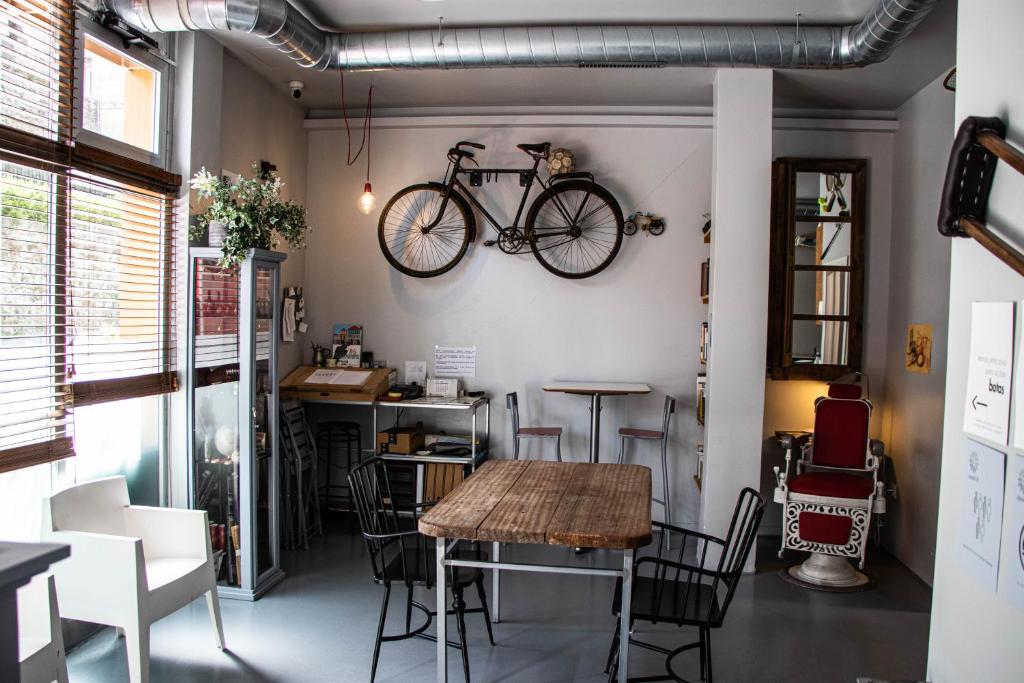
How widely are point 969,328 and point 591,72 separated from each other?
3.37 m

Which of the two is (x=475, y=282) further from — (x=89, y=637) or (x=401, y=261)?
(x=89, y=637)

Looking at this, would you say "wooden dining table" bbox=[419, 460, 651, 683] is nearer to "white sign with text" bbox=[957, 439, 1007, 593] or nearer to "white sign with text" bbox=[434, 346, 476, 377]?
"white sign with text" bbox=[957, 439, 1007, 593]

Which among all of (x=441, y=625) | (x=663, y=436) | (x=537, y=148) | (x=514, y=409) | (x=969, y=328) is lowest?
(x=441, y=625)

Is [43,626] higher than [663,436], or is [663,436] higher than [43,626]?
[663,436]

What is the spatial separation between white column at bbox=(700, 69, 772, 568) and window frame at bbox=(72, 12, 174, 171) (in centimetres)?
335

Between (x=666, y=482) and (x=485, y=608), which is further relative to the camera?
(x=666, y=482)

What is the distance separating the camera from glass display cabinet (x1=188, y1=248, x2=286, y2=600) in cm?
396

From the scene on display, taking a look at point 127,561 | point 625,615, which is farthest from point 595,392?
point 127,561

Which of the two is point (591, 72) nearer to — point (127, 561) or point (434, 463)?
point (434, 463)

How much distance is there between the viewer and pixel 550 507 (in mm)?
2867

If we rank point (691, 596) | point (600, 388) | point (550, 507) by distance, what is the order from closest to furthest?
1. point (550, 507)
2. point (691, 596)
3. point (600, 388)

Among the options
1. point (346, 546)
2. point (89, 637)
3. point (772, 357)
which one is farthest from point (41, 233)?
point (772, 357)

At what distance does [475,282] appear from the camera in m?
5.68

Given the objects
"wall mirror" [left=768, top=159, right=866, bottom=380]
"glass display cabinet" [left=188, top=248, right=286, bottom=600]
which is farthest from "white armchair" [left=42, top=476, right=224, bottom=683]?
"wall mirror" [left=768, top=159, right=866, bottom=380]
